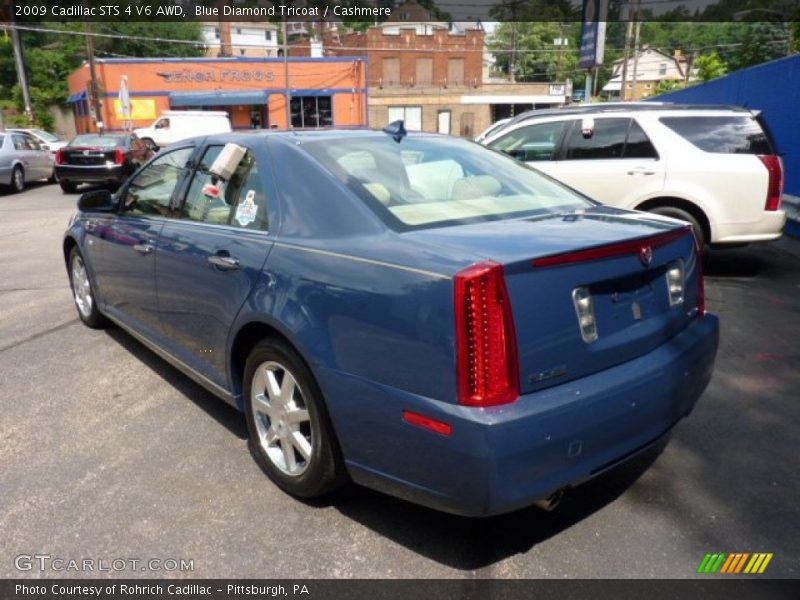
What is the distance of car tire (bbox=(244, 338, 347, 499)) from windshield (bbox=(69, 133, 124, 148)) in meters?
16.2

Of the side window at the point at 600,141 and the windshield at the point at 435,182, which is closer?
the windshield at the point at 435,182

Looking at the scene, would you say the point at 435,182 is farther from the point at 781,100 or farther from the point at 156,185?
the point at 781,100

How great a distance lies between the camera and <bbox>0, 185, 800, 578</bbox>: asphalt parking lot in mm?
2633

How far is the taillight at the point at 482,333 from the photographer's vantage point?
7.23ft

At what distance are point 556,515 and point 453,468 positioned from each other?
0.89m

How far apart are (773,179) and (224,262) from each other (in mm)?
5725

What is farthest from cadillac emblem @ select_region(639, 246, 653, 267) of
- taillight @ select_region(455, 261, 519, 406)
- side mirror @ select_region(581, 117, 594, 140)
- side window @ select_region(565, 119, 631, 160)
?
side mirror @ select_region(581, 117, 594, 140)

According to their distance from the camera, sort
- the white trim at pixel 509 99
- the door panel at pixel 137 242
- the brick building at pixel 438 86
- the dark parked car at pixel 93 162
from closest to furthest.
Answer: the door panel at pixel 137 242 → the dark parked car at pixel 93 162 → the brick building at pixel 438 86 → the white trim at pixel 509 99

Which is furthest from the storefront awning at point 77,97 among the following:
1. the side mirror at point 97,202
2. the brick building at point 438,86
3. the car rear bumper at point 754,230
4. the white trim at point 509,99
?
the car rear bumper at point 754,230

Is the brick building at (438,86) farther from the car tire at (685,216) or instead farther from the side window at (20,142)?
the car tire at (685,216)

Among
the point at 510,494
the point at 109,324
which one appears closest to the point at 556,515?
the point at 510,494

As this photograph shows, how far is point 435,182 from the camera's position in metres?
3.28

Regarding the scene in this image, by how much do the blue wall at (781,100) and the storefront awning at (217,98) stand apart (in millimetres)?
34244

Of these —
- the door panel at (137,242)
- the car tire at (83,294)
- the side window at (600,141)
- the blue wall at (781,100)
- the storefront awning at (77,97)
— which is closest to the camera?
the door panel at (137,242)
